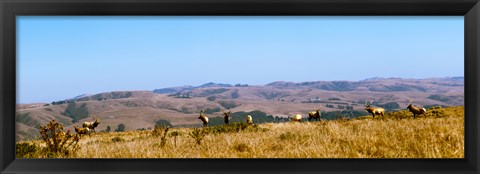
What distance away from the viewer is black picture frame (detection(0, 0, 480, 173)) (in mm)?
3533

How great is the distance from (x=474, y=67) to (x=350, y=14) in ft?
3.49

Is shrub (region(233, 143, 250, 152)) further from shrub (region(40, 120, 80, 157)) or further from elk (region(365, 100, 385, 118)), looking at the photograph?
elk (region(365, 100, 385, 118))

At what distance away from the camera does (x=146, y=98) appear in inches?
2320

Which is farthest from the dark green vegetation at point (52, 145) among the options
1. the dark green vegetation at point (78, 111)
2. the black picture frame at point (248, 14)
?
the dark green vegetation at point (78, 111)

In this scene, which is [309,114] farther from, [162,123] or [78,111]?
Result: [78,111]

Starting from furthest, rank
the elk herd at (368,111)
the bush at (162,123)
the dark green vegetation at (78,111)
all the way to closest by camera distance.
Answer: the dark green vegetation at (78,111) < the elk herd at (368,111) < the bush at (162,123)

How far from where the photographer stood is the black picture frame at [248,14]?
353 cm

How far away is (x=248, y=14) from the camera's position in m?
3.61

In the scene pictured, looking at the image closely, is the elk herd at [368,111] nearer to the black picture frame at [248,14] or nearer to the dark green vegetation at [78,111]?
the black picture frame at [248,14]

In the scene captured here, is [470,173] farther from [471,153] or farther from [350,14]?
[350,14]

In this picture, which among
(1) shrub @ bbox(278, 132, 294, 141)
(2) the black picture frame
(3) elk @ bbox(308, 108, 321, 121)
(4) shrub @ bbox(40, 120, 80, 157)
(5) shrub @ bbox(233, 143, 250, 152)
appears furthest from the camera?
(3) elk @ bbox(308, 108, 321, 121)

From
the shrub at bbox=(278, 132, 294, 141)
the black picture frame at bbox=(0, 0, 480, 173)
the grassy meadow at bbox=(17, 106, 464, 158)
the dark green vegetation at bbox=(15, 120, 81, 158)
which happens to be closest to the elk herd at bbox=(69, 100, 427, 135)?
the shrub at bbox=(278, 132, 294, 141)

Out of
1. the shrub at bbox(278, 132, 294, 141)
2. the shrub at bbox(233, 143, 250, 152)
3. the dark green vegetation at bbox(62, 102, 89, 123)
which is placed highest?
the shrub at bbox(278, 132, 294, 141)

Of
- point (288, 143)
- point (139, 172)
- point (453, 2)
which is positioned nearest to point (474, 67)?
point (453, 2)
